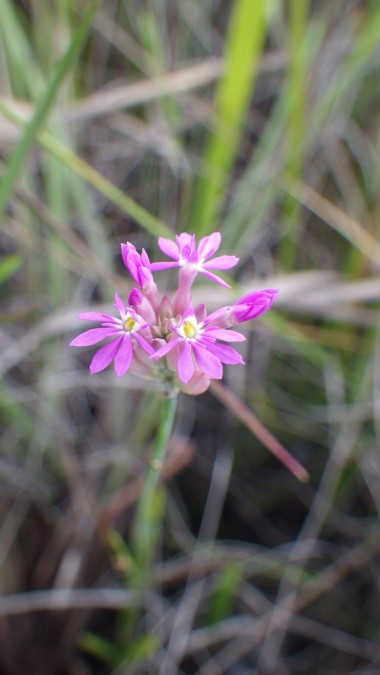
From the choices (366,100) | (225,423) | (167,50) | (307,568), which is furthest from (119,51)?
(307,568)

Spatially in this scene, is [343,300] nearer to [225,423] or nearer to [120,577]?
[225,423]

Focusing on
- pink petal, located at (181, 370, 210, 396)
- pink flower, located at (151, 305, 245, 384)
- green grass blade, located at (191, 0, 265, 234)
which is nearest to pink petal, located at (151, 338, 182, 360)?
pink flower, located at (151, 305, 245, 384)

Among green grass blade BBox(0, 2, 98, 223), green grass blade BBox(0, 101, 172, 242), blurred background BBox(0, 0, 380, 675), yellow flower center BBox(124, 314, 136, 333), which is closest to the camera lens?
yellow flower center BBox(124, 314, 136, 333)

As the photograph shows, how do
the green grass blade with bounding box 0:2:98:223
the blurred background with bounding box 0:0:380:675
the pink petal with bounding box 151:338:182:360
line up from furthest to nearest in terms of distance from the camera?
the blurred background with bounding box 0:0:380:675, the green grass blade with bounding box 0:2:98:223, the pink petal with bounding box 151:338:182:360

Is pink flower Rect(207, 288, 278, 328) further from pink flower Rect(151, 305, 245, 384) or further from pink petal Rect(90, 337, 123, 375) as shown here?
pink petal Rect(90, 337, 123, 375)

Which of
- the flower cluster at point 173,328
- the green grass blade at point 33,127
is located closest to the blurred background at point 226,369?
the green grass blade at point 33,127
